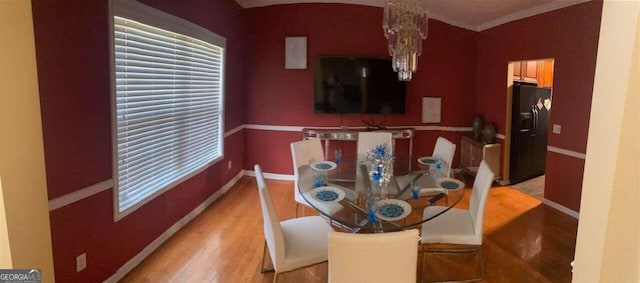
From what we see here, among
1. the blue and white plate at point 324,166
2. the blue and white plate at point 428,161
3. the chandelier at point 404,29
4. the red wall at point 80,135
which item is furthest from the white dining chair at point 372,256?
the blue and white plate at point 428,161

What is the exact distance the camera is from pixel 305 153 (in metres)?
3.75

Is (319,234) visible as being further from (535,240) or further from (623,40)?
(535,240)

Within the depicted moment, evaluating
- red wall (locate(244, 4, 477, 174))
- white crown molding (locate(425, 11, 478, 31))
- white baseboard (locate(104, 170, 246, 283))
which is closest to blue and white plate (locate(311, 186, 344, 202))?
white baseboard (locate(104, 170, 246, 283))

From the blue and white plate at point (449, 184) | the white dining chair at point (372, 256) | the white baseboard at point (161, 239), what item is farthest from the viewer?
the blue and white plate at point (449, 184)

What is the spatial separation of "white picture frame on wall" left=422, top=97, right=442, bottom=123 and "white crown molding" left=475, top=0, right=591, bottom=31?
1.24 m

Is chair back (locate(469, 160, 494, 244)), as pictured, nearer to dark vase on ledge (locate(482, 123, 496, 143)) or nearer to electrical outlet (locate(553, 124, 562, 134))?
electrical outlet (locate(553, 124, 562, 134))

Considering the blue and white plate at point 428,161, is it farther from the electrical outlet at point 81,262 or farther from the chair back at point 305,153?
the electrical outlet at point 81,262

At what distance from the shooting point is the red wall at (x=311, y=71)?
17.3 feet

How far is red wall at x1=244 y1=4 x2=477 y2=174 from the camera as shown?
5.26 metres

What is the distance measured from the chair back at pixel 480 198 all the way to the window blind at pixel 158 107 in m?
2.50

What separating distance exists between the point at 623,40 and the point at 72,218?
2700 millimetres

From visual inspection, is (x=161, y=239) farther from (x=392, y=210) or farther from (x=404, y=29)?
(x=404, y=29)

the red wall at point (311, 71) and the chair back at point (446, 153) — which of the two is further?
the red wall at point (311, 71)

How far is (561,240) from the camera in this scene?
3.35m
